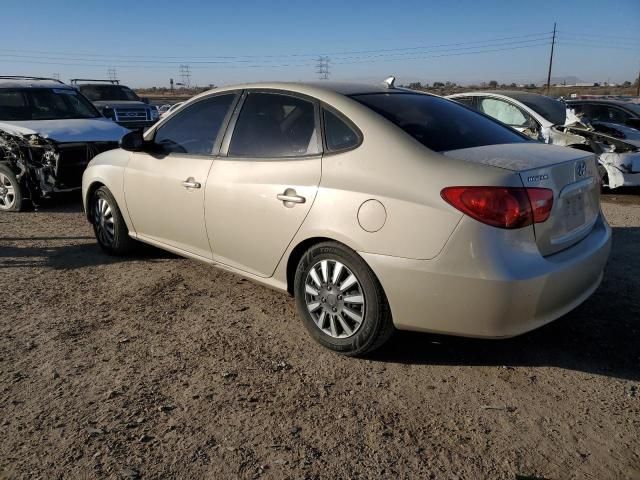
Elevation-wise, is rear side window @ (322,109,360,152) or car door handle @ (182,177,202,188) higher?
rear side window @ (322,109,360,152)

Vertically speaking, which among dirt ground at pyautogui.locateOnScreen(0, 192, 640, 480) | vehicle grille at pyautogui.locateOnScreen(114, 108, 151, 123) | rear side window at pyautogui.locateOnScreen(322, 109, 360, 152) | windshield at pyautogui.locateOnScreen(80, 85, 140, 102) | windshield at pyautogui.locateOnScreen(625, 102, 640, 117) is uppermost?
windshield at pyautogui.locateOnScreen(80, 85, 140, 102)

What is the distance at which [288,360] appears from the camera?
3277 mm

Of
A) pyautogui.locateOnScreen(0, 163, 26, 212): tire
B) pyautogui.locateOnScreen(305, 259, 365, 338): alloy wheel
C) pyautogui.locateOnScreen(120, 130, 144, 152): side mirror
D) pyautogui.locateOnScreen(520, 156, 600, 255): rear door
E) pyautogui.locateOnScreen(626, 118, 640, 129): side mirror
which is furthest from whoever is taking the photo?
pyautogui.locateOnScreen(626, 118, 640, 129): side mirror

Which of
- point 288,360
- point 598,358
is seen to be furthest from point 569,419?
point 288,360

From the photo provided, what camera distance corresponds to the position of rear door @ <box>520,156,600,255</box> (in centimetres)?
275

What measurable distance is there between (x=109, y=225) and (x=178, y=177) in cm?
147

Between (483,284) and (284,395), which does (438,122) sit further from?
(284,395)

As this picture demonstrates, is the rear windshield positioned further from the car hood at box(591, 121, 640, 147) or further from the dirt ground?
the car hood at box(591, 121, 640, 147)

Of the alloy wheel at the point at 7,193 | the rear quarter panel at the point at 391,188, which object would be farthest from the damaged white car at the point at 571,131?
the alloy wheel at the point at 7,193

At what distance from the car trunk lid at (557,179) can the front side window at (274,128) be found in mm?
988

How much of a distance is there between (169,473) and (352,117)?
2.18 m

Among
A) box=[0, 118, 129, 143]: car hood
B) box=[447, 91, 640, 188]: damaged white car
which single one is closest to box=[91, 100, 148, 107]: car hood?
box=[0, 118, 129, 143]: car hood

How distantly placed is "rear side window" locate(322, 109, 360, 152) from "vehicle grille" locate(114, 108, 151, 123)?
12.9 meters

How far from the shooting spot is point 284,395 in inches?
114
